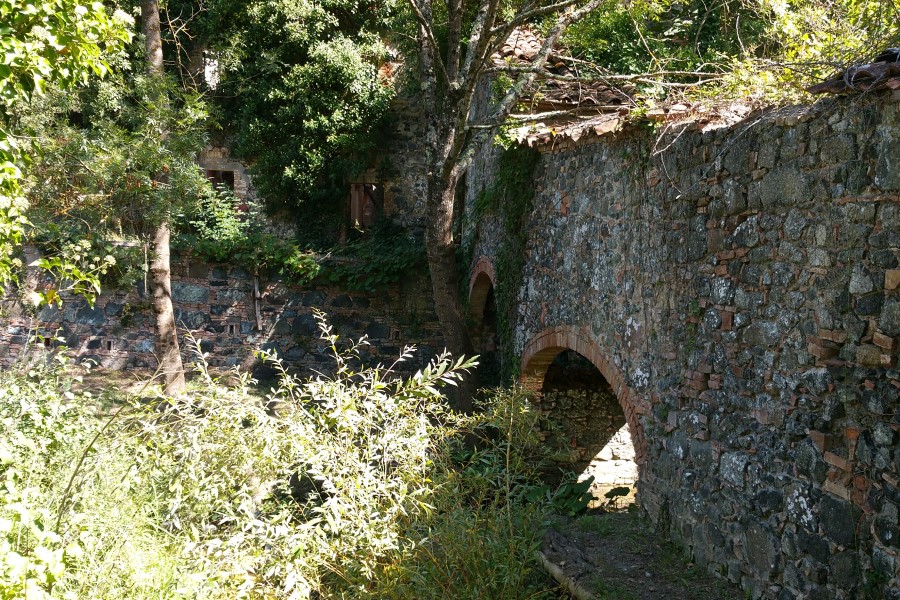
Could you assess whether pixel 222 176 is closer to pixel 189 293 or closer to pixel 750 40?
pixel 189 293

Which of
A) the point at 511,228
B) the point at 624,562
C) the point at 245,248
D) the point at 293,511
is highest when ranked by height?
the point at 245,248

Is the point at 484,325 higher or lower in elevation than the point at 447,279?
lower

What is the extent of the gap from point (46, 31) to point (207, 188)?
19.8 ft

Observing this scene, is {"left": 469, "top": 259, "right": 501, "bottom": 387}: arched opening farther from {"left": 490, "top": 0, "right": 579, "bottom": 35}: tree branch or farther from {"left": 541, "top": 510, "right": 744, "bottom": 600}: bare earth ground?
{"left": 541, "top": 510, "right": 744, "bottom": 600}: bare earth ground

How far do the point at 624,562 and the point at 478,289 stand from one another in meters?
5.96

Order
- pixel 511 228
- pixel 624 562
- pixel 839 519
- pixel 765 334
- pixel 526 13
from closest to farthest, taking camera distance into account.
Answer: pixel 839 519
pixel 765 334
pixel 624 562
pixel 526 13
pixel 511 228

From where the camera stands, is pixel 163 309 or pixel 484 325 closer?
pixel 163 309

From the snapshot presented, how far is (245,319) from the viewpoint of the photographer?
42.9 feet

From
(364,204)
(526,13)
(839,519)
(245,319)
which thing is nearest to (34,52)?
(839,519)

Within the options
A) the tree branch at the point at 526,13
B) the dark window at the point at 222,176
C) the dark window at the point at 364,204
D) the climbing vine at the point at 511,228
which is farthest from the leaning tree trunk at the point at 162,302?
the dark window at the point at 222,176

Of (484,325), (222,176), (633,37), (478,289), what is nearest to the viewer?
(633,37)

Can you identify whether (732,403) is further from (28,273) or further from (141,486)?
(28,273)

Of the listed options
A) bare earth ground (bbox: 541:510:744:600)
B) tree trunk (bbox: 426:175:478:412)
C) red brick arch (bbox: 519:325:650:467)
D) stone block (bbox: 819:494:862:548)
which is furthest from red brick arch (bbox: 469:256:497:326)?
stone block (bbox: 819:494:862:548)

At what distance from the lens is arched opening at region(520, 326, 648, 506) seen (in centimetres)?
816
